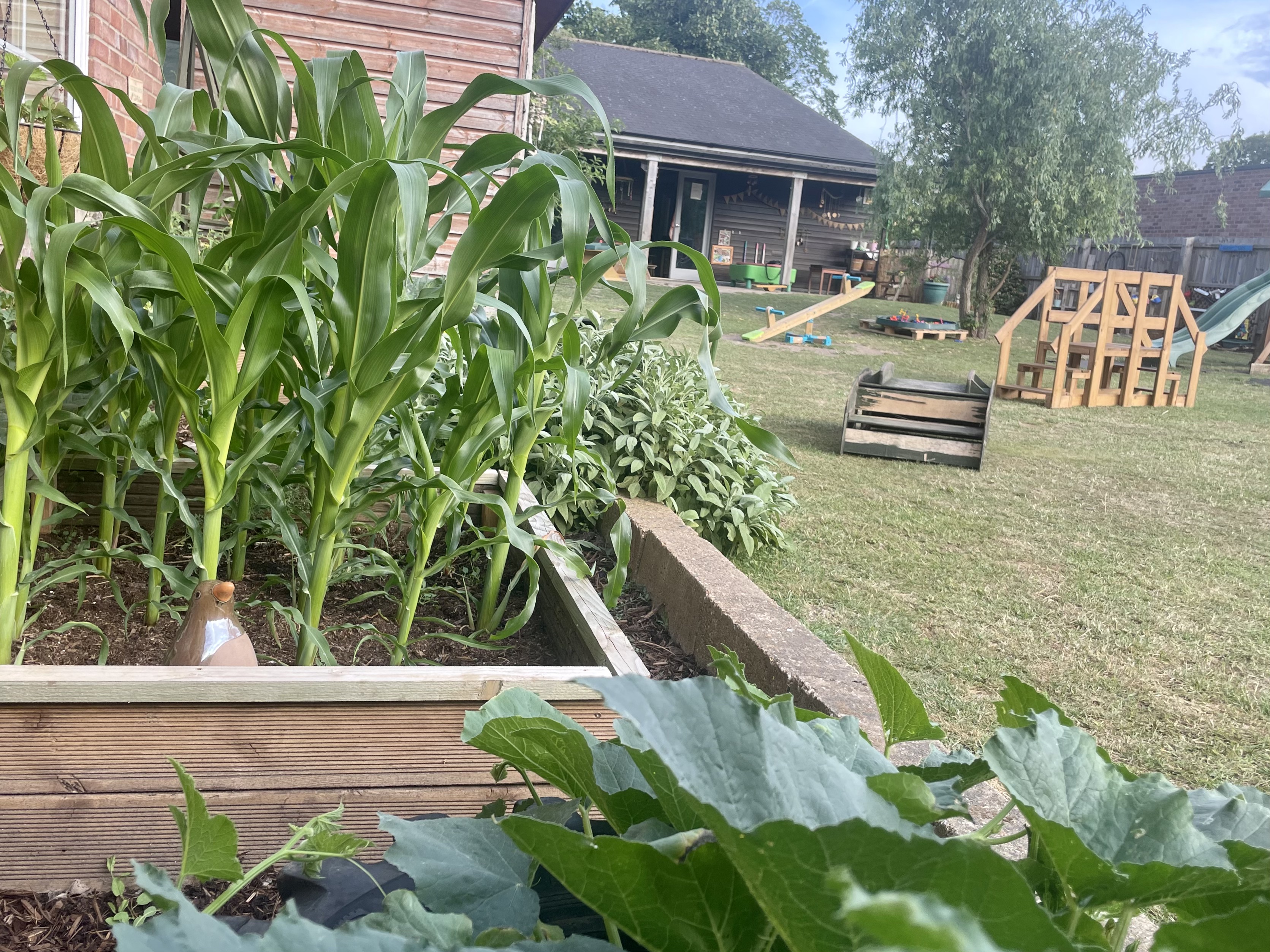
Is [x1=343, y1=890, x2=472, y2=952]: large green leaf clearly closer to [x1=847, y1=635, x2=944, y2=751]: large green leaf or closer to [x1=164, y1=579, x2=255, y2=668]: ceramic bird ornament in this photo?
[x1=847, y1=635, x2=944, y2=751]: large green leaf

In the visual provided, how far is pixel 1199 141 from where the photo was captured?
1464 centimetres

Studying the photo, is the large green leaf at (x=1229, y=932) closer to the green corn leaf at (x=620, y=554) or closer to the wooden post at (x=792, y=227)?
the green corn leaf at (x=620, y=554)

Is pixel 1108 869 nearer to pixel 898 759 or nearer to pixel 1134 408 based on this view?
pixel 898 759

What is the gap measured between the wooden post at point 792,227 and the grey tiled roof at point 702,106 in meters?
0.56

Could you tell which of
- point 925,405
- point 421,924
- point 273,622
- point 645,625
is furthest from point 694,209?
point 421,924

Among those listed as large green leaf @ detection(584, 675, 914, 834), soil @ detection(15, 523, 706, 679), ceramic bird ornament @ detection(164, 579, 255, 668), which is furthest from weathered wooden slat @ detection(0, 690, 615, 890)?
large green leaf @ detection(584, 675, 914, 834)

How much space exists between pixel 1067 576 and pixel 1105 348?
5.40m

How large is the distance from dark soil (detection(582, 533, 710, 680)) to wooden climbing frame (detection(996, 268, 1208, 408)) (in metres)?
5.99

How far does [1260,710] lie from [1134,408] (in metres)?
6.72

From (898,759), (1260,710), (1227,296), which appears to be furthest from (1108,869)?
(1227,296)

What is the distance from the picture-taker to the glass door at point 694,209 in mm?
22078

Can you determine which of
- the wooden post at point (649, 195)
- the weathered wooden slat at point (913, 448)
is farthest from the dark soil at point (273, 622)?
the wooden post at point (649, 195)

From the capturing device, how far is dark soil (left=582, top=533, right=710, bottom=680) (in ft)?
7.38

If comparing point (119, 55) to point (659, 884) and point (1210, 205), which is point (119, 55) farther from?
point (1210, 205)
